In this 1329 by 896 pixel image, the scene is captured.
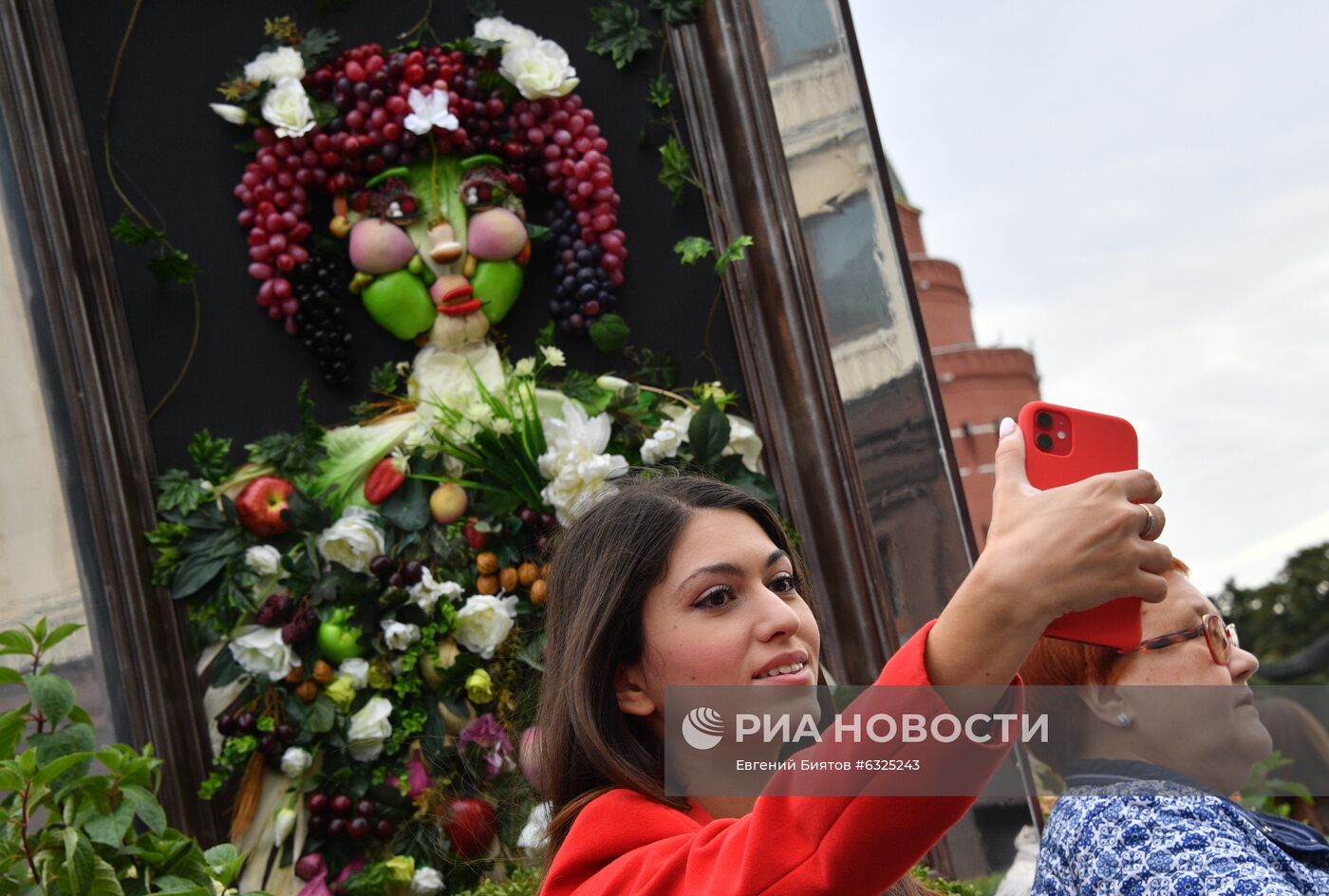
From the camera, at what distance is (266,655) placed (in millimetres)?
2004

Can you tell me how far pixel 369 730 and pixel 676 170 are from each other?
1036 millimetres

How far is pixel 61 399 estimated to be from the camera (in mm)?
2098

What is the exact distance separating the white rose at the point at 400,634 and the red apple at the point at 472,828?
0.25m

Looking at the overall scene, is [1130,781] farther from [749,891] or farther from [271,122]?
[271,122]

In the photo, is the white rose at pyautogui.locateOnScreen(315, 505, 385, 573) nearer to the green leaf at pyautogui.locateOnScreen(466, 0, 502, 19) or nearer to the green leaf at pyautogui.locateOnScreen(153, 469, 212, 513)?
the green leaf at pyautogui.locateOnScreen(153, 469, 212, 513)

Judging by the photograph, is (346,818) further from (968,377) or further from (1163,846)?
(1163,846)

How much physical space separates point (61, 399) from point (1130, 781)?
5.57 ft

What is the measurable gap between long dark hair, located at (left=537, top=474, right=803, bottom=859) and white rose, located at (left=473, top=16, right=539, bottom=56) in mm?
1372

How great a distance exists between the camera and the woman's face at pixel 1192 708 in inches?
45.8

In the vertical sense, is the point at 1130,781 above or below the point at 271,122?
below

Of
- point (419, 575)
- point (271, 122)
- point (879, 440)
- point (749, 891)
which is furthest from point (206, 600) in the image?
point (749, 891)

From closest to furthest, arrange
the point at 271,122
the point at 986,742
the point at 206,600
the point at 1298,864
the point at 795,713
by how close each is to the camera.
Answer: the point at 986,742
the point at 795,713
the point at 1298,864
the point at 206,600
the point at 271,122

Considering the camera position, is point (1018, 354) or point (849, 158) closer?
point (1018, 354)

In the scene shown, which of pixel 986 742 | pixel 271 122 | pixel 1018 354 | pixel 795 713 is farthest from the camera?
pixel 271 122
